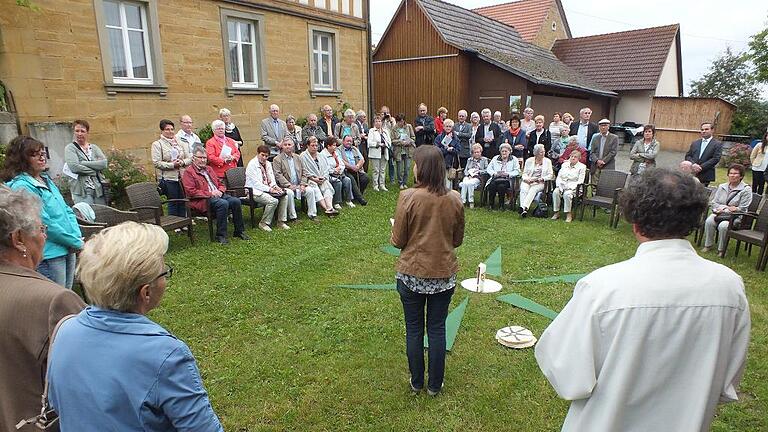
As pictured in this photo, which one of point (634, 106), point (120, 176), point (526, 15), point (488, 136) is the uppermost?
point (526, 15)

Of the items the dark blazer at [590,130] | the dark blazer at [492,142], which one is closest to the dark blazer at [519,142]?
the dark blazer at [492,142]

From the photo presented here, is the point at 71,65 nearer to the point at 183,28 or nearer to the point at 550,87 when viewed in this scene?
the point at 183,28

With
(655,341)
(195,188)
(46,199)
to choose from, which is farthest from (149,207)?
(655,341)

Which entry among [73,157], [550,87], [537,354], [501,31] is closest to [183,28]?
[73,157]

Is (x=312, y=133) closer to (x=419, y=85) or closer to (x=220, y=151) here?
(x=220, y=151)

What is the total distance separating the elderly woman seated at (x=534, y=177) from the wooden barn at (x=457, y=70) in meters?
6.89

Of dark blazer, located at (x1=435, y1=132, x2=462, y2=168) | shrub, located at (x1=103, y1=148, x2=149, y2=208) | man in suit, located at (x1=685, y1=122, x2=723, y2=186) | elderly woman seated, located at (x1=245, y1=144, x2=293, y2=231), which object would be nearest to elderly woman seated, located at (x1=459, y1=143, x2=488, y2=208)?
dark blazer, located at (x1=435, y1=132, x2=462, y2=168)

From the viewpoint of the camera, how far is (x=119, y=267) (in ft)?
4.01

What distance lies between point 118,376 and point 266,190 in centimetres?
628

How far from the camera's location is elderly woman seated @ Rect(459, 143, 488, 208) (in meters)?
9.15

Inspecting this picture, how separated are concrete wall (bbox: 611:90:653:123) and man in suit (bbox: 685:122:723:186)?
1631 cm

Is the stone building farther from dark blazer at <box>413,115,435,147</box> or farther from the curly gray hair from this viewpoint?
the curly gray hair

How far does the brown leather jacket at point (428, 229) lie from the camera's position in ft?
9.09

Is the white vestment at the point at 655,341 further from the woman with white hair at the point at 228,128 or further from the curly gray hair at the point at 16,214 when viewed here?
the woman with white hair at the point at 228,128
